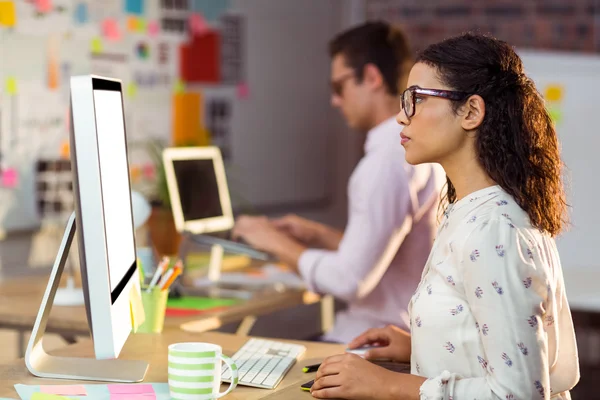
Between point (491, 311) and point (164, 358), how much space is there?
733 millimetres

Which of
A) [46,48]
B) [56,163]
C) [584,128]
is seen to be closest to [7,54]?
[46,48]

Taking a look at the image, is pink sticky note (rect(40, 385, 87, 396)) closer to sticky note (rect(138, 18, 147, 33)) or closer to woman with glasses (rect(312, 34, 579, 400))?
woman with glasses (rect(312, 34, 579, 400))

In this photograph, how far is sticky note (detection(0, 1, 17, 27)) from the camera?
2.95m

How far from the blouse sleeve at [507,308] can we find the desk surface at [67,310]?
1.02 m

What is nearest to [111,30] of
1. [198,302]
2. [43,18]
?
[43,18]

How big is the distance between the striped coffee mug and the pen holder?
545 millimetres

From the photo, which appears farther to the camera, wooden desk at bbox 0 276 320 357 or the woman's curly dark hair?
wooden desk at bbox 0 276 320 357

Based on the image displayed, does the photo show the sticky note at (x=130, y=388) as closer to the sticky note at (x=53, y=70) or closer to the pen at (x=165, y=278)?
the pen at (x=165, y=278)

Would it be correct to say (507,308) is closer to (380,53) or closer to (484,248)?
(484,248)

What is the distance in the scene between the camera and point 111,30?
11.2ft

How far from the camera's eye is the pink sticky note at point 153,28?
11.8 ft

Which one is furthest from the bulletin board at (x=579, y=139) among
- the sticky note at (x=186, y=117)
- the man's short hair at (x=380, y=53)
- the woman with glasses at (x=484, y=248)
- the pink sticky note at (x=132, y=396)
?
the pink sticky note at (x=132, y=396)

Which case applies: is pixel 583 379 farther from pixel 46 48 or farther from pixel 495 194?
pixel 495 194

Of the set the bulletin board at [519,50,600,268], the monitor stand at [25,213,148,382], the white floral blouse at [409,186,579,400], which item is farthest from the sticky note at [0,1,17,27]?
the bulletin board at [519,50,600,268]
